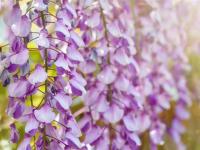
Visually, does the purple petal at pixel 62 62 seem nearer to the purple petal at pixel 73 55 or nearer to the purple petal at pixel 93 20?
the purple petal at pixel 73 55

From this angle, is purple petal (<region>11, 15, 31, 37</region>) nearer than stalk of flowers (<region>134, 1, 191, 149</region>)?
Yes

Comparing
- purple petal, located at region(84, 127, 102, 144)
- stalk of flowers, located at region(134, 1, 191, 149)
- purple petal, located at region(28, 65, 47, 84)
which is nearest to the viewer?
purple petal, located at region(28, 65, 47, 84)

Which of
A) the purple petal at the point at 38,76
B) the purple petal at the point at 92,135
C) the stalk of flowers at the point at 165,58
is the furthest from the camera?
the stalk of flowers at the point at 165,58

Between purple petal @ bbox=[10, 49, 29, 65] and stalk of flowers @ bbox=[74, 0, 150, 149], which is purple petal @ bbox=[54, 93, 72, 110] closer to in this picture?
purple petal @ bbox=[10, 49, 29, 65]

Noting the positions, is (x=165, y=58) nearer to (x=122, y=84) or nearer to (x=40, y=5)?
(x=122, y=84)

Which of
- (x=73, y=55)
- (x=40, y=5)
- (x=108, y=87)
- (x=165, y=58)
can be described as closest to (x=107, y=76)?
(x=108, y=87)

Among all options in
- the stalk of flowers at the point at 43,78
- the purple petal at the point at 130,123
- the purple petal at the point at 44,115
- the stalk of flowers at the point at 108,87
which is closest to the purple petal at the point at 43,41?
the stalk of flowers at the point at 43,78

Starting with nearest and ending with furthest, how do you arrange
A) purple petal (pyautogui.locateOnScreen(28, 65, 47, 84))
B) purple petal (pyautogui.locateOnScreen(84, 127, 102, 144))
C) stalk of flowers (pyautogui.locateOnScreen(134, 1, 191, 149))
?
purple petal (pyautogui.locateOnScreen(28, 65, 47, 84)) < purple petal (pyautogui.locateOnScreen(84, 127, 102, 144)) < stalk of flowers (pyautogui.locateOnScreen(134, 1, 191, 149))

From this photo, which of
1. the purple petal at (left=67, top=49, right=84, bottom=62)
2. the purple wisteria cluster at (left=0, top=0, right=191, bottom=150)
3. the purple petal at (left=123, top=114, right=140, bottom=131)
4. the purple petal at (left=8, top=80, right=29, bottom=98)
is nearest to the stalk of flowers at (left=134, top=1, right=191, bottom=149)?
the purple wisteria cluster at (left=0, top=0, right=191, bottom=150)

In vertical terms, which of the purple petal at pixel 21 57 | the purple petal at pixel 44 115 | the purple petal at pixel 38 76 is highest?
the purple petal at pixel 21 57

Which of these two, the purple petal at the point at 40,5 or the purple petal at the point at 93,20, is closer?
the purple petal at the point at 40,5
